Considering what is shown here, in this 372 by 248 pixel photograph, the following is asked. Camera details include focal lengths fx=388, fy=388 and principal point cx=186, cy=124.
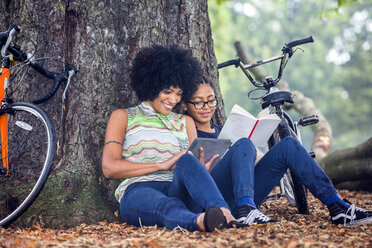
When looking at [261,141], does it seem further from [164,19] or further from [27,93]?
[27,93]

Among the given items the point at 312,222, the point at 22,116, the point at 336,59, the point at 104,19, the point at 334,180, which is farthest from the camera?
the point at 336,59

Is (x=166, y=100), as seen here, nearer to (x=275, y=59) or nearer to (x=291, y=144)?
(x=291, y=144)

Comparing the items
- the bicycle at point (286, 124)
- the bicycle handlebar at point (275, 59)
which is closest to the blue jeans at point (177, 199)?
the bicycle at point (286, 124)

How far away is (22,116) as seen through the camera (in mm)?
3688

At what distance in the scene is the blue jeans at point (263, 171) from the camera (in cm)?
307

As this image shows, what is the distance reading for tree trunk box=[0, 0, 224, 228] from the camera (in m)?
3.50

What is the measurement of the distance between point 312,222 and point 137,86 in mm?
2074

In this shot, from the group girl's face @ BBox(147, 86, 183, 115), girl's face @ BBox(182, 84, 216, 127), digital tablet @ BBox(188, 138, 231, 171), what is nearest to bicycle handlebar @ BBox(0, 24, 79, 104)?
girl's face @ BBox(147, 86, 183, 115)

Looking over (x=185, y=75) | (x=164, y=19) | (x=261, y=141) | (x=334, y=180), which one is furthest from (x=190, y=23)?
(x=334, y=180)

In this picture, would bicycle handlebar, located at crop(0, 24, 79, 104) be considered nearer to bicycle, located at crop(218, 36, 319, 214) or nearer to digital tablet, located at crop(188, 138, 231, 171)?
digital tablet, located at crop(188, 138, 231, 171)

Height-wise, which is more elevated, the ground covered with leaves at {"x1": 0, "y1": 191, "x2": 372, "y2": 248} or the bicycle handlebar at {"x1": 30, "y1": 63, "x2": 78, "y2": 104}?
the bicycle handlebar at {"x1": 30, "y1": 63, "x2": 78, "y2": 104}

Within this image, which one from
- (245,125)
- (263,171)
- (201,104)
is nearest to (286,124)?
(245,125)

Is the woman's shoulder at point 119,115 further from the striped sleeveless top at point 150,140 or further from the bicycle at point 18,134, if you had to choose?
the bicycle at point 18,134

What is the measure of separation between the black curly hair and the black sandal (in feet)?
4.94
